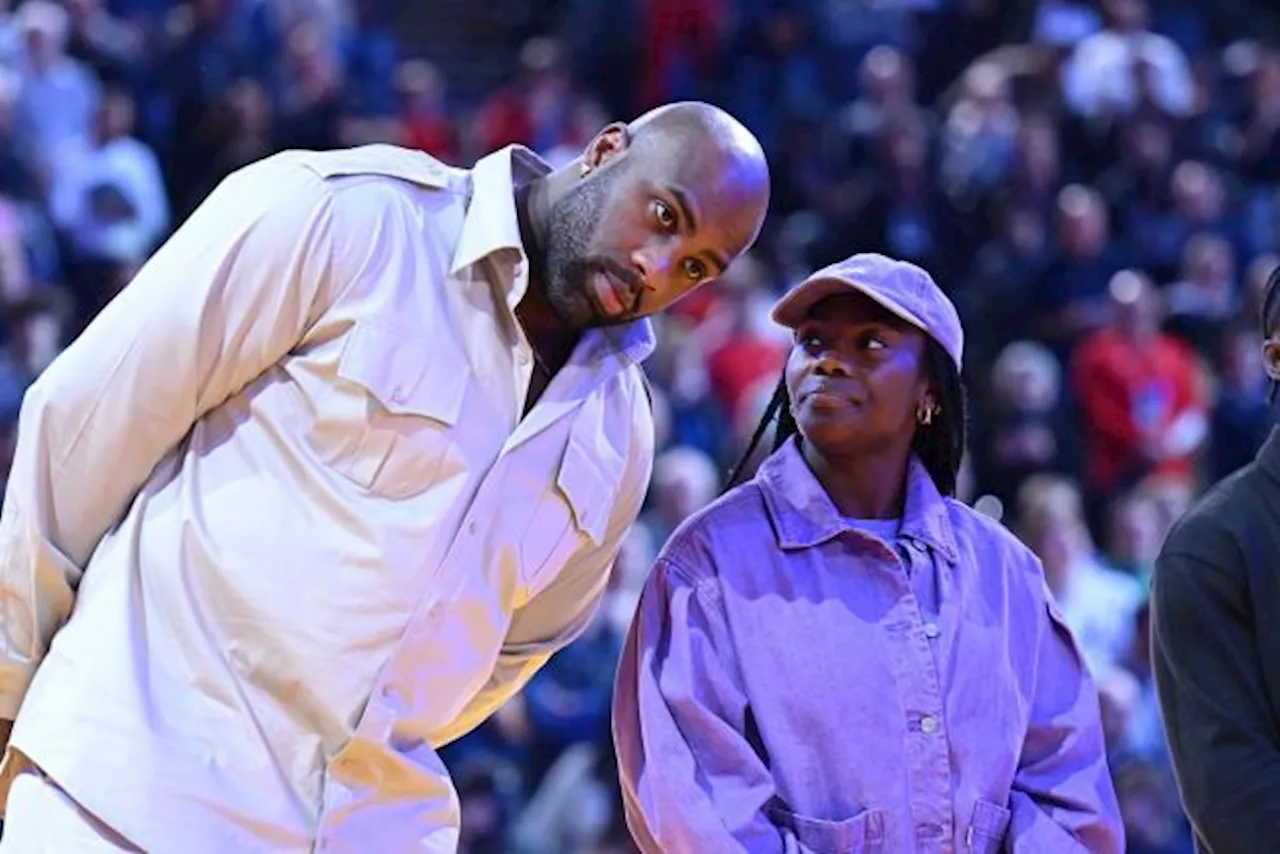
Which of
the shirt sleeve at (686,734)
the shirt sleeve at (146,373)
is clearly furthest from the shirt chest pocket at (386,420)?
the shirt sleeve at (686,734)

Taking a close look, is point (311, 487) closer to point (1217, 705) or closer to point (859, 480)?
point (859, 480)

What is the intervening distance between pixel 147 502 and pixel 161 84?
728 centimetres

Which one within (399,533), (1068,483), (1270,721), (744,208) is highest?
(744,208)

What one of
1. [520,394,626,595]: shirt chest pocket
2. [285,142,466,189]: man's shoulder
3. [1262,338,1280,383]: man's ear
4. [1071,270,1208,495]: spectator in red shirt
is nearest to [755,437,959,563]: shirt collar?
[520,394,626,595]: shirt chest pocket

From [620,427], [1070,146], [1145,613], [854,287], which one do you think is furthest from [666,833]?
[1070,146]

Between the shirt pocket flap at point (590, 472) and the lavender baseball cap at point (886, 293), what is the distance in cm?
40

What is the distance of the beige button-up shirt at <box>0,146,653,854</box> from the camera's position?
137 inches

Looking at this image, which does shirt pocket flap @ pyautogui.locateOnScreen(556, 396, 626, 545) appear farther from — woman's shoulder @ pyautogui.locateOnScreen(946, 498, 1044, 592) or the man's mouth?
woman's shoulder @ pyautogui.locateOnScreen(946, 498, 1044, 592)

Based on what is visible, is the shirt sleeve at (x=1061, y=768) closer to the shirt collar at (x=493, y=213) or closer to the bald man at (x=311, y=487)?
the bald man at (x=311, y=487)

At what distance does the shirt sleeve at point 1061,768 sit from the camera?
3832 millimetres

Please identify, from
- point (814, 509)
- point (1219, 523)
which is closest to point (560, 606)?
point (814, 509)

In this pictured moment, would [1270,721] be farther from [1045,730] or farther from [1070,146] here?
[1070,146]

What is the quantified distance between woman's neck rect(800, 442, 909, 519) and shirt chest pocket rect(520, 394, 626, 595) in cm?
39

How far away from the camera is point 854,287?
3926mm
